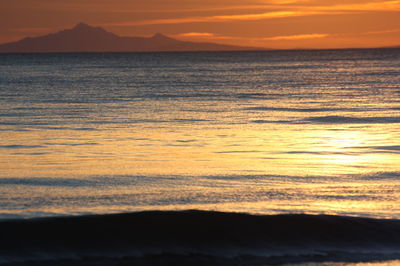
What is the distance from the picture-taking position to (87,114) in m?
30.2

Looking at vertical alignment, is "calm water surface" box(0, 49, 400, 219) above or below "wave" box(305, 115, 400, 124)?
above

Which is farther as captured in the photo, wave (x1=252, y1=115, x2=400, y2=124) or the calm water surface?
wave (x1=252, y1=115, x2=400, y2=124)

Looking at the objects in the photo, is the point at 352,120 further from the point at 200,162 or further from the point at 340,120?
the point at 200,162

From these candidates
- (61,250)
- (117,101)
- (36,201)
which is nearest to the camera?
(61,250)

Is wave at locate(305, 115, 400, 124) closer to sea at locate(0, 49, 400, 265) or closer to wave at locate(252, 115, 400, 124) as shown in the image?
wave at locate(252, 115, 400, 124)

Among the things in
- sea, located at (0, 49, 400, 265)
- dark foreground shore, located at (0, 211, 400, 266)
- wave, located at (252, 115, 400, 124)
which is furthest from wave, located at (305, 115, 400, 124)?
dark foreground shore, located at (0, 211, 400, 266)

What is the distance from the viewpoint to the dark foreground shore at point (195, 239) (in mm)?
8109

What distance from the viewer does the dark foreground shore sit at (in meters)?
8.11

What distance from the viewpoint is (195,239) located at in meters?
8.79

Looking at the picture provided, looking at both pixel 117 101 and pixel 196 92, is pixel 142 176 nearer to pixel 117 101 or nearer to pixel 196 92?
pixel 117 101

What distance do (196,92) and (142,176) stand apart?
3656 cm

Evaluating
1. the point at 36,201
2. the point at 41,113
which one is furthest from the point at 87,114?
the point at 36,201

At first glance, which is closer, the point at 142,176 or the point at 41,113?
the point at 142,176

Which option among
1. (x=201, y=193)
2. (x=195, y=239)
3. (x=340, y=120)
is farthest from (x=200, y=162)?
(x=340, y=120)
